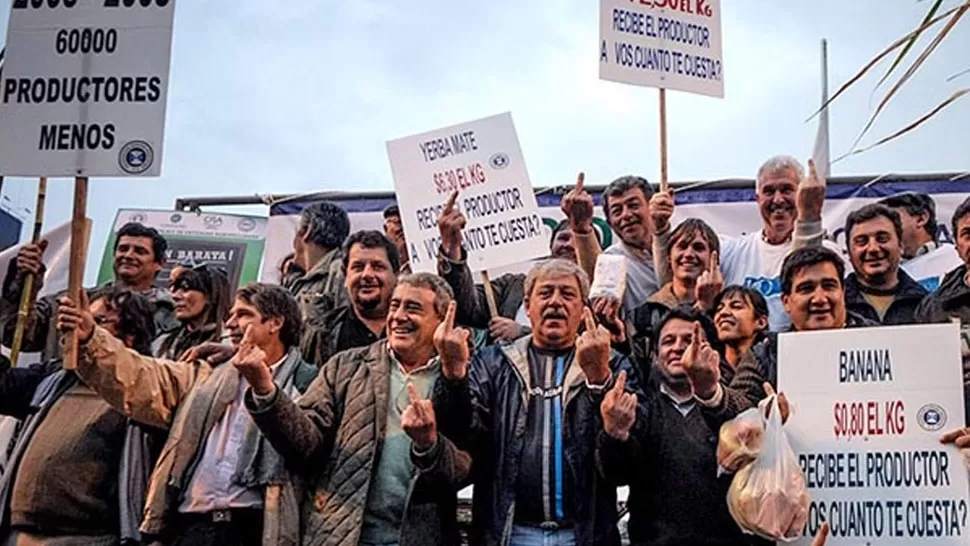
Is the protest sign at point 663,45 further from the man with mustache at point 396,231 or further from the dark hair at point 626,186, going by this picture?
the man with mustache at point 396,231

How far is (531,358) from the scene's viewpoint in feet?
13.0

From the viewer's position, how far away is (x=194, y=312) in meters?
4.79

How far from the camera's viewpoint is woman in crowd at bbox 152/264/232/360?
4.75m

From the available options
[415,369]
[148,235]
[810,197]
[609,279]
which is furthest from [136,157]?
[810,197]

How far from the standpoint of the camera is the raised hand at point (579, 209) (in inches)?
207

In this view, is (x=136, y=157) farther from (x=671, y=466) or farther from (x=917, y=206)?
(x=917, y=206)

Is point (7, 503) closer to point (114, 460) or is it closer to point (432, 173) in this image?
point (114, 460)

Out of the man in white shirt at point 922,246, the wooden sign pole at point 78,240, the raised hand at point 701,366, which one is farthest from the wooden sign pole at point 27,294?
the man in white shirt at point 922,246

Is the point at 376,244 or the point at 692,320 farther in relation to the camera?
the point at 376,244

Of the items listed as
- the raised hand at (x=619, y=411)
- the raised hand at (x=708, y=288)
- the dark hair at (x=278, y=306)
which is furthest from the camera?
the raised hand at (x=708, y=288)

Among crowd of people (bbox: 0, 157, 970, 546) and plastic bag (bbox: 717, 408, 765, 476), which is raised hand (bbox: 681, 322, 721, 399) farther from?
plastic bag (bbox: 717, 408, 765, 476)

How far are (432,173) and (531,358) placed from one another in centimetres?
180

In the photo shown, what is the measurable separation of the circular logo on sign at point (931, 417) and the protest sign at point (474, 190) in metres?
2.17

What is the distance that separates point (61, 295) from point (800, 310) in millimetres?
3183
